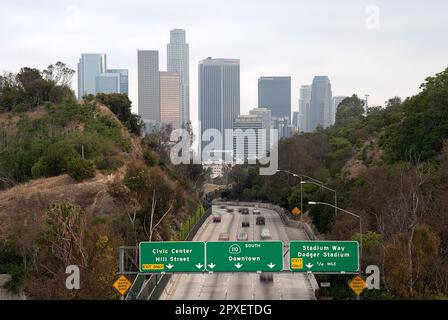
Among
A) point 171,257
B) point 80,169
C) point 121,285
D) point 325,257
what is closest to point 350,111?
point 80,169

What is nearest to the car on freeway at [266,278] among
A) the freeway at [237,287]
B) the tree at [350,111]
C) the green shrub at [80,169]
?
the freeway at [237,287]

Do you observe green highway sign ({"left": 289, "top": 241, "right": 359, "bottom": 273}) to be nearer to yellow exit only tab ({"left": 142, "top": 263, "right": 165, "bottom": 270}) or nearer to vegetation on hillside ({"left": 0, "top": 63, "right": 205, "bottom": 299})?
yellow exit only tab ({"left": 142, "top": 263, "right": 165, "bottom": 270})

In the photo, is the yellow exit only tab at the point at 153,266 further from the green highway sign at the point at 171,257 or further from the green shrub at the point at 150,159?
the green shrub at the point at 150,159

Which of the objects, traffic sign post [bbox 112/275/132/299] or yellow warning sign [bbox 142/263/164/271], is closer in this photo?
traffic sign post [bbox 112/275/132/299]

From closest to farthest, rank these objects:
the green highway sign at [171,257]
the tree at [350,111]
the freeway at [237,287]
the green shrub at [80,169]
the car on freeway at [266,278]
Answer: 1. the green highway sign at [171,257]
2. the freeway at [237,287]
3. the car on freeway at [266,278]
4. the green shrub at [80,169]
5. the tree at [350,111]

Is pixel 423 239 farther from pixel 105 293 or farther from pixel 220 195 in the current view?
pixel 220 195

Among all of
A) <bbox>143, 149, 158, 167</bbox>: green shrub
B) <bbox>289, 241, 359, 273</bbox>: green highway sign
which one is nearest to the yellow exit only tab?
<bbox>289, 241, 359, 273</bbox>: green highway sign
